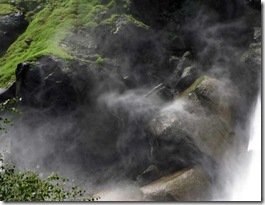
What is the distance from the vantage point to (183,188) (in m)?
18.9

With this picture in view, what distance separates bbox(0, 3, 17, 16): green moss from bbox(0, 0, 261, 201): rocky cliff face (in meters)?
10.5

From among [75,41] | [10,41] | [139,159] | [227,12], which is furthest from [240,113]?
[10,41]

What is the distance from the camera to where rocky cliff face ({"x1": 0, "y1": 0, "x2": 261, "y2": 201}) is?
20531 mm

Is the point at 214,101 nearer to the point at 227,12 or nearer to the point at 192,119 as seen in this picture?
the point at 192,119

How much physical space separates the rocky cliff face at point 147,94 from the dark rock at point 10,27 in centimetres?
697

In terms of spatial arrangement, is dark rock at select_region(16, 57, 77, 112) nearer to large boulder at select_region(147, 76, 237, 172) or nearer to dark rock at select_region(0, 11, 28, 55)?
large boulder at select_region(147, 76, 237, 172)

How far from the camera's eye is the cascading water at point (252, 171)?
56.7 ft

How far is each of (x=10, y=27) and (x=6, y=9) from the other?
10.7ft


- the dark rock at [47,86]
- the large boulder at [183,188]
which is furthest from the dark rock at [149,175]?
the dark rock at [47,86]

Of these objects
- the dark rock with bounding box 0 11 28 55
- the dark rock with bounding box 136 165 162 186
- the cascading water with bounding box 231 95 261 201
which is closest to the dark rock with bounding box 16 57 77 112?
the dark rock with bounding box 136 165 162 186

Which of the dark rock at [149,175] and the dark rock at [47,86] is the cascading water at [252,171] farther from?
the dark rock at [47,86]

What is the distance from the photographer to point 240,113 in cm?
2162

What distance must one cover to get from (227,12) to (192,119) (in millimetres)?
9858

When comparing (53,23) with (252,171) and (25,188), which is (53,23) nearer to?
(252,171)
